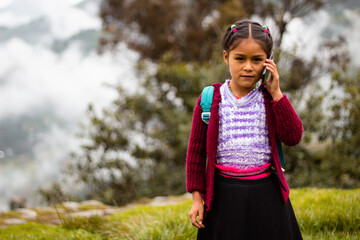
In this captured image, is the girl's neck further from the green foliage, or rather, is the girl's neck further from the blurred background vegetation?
the blurred background vegetation

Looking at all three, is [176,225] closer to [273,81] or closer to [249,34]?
[273,81]

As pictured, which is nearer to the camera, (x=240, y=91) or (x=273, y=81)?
(x=273, y=81)

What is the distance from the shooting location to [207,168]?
158cm

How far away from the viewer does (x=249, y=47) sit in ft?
4.73

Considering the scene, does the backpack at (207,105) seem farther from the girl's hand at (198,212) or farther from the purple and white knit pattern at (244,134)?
the girl's hand at (198,212)

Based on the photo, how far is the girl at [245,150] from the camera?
1449mm

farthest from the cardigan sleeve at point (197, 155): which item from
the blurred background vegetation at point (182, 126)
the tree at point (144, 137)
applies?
the tree at point (144, 137)

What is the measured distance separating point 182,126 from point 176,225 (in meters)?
3.70

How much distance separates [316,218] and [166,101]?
207 inches

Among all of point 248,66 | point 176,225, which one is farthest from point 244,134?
point 176,225

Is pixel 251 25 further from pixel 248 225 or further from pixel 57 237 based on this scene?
pixel 57 237

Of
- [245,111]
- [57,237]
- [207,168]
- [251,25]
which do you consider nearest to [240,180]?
[207,168]

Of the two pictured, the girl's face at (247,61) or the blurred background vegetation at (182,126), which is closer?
the girl's face at (247,61)

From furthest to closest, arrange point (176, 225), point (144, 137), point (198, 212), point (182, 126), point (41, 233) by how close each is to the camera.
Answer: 1. point (144, 137)
2. point (182, 126)
3. point (41, 233)
4. point (176, 225)
5. point (198, 212)
